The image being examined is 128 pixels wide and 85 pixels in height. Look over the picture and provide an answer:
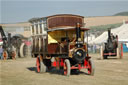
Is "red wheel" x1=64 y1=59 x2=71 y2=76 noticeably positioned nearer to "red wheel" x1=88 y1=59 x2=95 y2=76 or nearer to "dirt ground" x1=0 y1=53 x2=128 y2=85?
"dirt ground" x1=0 y1=53 x2=128 y2=85

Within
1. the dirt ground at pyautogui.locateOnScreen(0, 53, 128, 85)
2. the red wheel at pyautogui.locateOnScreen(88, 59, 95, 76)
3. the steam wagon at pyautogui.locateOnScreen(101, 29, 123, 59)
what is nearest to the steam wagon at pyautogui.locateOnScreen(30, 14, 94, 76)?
the red wheel at pyautogui.locateOnScreen(88, 59, 95, 76)

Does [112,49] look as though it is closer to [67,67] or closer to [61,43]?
[61,43]

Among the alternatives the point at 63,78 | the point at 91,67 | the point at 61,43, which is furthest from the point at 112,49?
the point at 63,78

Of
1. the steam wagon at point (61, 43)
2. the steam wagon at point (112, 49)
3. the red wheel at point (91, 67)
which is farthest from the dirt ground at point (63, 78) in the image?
the steam wagon at point (112, 49)

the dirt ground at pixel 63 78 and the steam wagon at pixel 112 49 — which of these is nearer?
the dirt ground at pixel 63 78

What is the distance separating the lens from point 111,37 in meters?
26.7

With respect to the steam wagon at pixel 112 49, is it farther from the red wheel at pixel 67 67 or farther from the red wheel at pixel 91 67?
the red wheel at pixel 67 67

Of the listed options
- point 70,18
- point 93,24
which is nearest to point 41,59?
point 70,18

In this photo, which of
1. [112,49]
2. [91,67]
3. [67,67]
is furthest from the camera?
[112,49]

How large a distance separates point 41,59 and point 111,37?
13.0m

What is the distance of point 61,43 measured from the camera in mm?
13719

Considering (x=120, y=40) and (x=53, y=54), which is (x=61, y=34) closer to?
(x=53, y=54)

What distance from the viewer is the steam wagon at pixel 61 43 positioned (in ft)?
42.1

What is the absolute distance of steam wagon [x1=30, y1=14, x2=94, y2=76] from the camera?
1283 centimetres
